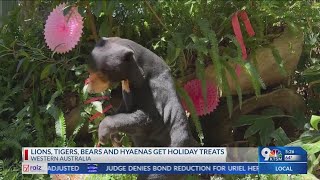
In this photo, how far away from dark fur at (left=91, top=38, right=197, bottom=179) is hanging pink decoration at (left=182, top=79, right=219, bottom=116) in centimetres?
96

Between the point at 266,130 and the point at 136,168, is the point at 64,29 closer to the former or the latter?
the point at 136,168

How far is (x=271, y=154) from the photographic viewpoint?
207 centimetres

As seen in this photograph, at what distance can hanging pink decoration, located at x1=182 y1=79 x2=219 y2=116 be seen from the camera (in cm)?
309

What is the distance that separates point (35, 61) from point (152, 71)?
5.22 feet

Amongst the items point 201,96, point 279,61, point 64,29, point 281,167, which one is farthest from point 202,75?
point 281,167

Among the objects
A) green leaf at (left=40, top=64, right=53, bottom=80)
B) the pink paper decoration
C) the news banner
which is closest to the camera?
the news banner

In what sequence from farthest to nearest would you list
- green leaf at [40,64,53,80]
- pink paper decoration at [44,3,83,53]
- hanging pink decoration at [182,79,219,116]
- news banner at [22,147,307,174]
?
green leaf at [40,64,53,80] < hanging pink decoration at [182,79,219,116] < pink paper decoration at [44,3,83,53] < news banner at [22,147,307,174]

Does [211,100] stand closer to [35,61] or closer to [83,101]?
[83,101]

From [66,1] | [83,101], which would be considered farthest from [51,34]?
[83,101]

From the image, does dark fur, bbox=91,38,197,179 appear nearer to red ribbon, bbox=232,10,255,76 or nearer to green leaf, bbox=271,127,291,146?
red ribbon, bbox=232,10,255,76

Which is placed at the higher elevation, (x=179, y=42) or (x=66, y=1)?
(x=66, y=1)

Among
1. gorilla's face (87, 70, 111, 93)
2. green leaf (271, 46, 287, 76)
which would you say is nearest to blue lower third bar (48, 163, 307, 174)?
gorilla's face (87, 70, 111, 93)

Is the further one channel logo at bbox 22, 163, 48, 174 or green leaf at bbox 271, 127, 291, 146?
green leaf at bbox 271, 127, 291, 146

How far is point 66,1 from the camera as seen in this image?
2889 millimetres
